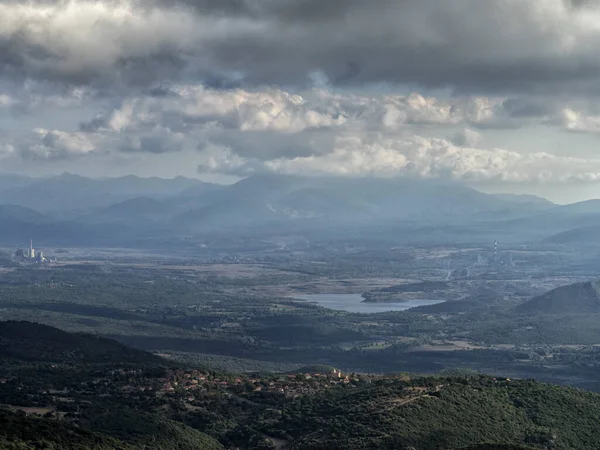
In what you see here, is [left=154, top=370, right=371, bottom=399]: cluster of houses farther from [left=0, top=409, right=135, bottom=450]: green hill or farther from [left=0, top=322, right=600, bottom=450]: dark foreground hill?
[left=0, top=409, right=135, bottom=450]: green hill

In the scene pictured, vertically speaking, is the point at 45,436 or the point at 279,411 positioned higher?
the point at 45,436

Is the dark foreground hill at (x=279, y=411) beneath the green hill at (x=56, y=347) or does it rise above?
beneath

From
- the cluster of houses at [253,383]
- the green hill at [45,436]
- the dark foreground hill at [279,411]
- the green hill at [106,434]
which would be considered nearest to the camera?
the green hill at [45,436]

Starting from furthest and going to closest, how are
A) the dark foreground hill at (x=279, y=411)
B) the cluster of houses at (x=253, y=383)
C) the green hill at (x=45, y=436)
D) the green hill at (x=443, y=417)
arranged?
the cluster of houses at (x=253, y=383) → the green hill at (x=443, y=417) → the dark foreground hill at (x=279, y=411) → the green hill at (x=45, y=436)

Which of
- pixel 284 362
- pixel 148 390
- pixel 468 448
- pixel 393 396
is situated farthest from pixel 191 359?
pixel 468 448

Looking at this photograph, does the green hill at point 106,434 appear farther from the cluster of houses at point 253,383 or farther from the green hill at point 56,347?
the green hill at point 56,347

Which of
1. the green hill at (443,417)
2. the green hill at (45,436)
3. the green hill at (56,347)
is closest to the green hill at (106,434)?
the green hill at (45,436)

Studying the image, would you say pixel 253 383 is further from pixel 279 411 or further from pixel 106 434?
pixel 106 434

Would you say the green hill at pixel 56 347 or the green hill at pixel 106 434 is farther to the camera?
the green hill at pixel 56 347

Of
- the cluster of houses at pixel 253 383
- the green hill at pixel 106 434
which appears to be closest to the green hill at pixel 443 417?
the cluster of houses at pixel 253 383

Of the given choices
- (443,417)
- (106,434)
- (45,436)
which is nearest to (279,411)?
(443,417)
